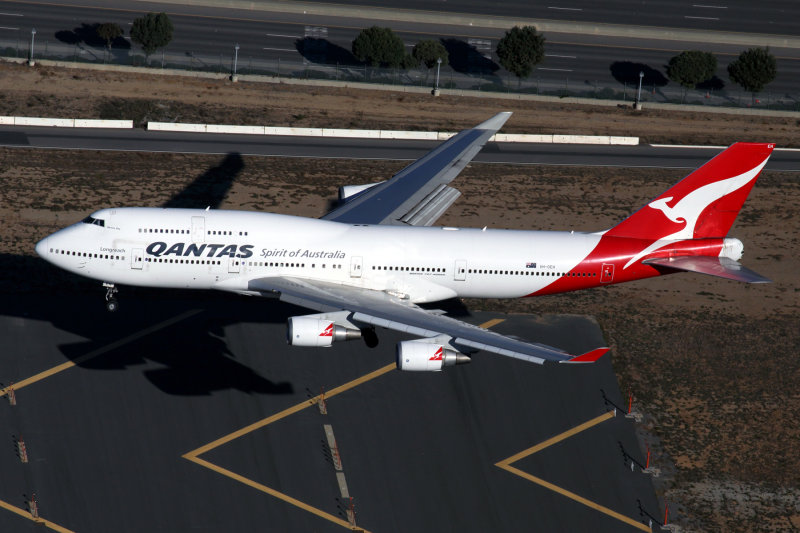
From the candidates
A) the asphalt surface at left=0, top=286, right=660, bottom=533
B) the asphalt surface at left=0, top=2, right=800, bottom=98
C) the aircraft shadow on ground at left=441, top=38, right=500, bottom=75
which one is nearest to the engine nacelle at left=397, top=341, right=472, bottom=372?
the asphalt surface at left=0, top=286, right=660, bottom=533

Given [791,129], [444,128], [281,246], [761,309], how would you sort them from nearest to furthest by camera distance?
[281,246], [761,309], [444,128], [791,129]

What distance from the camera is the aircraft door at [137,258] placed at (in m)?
55.3

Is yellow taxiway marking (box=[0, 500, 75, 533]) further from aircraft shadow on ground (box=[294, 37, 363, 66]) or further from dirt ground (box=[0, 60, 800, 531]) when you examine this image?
aircraft shadow on ground (box=[294, 37, 363, 66])

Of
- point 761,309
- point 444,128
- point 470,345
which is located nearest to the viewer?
point 470,345

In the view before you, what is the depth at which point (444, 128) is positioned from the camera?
100062mm

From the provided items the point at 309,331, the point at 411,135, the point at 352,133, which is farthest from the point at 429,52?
the point at 309,331

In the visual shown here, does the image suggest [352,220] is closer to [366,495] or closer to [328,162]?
[366,495]

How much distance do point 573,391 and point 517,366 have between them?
381 centimetres

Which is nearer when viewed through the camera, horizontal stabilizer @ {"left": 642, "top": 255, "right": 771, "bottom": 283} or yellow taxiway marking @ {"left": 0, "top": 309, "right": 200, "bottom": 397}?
yellow taxiway marking @ {"left": 0, "top": 309, "right": 200, "bottom": 397}

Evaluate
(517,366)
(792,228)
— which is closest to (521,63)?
(792,228)

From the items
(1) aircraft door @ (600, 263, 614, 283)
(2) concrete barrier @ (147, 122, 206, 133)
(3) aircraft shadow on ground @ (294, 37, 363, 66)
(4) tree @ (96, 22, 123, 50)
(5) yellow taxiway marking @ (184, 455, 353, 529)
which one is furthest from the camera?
(3) aircraft shadow on ground @ (294, 37, 363, 66)

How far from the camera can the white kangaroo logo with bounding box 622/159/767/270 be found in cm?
5859

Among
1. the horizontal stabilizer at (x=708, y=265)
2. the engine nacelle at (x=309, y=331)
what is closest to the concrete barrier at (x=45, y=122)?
the engine nacelle at (x=309, y=331)

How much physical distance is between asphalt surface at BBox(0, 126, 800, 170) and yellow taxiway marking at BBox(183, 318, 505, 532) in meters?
36.7
